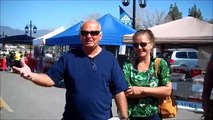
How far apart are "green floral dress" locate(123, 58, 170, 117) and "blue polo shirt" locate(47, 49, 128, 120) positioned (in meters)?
0.19

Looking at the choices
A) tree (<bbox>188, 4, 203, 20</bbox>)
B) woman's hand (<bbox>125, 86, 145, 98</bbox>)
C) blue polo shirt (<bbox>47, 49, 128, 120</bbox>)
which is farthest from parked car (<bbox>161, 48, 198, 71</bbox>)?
tree (<bbox>188, 4, 203, 20</bbox>)

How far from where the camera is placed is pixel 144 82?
3178mm

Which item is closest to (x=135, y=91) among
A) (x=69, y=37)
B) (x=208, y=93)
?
(x=208, y=93)

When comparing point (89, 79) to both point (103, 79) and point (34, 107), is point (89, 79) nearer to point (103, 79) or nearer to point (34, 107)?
point (103, 79)

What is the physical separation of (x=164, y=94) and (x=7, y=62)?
27.0m

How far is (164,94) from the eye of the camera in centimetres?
318

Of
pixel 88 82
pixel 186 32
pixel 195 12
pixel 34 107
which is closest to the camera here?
pixel 88 82

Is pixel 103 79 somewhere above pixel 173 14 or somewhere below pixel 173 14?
below

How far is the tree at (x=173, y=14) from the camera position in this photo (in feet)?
182

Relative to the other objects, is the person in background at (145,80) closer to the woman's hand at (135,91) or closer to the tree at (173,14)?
the woman's hand at (135,91)

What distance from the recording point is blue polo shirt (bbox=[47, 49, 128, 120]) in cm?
287

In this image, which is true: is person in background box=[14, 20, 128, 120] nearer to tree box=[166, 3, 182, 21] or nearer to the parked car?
the parked car

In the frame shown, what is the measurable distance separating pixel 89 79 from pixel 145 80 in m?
0.59

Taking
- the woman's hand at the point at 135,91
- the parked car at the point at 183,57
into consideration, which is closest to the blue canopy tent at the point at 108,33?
the woman's hand at the point at 135,91
